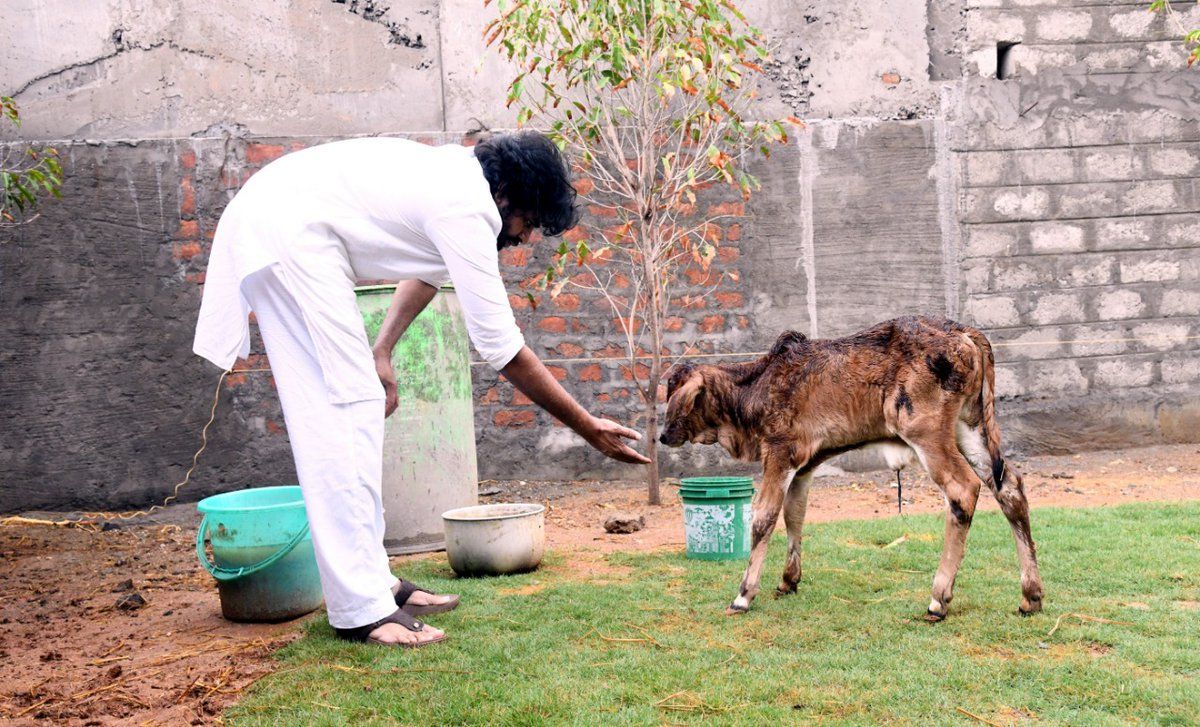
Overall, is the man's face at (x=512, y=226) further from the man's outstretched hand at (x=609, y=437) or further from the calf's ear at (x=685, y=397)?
the calf's ear at (x=685, y=397)

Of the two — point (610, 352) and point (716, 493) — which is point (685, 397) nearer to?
point (716, 493)

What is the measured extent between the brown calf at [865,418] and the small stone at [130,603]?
2526mm

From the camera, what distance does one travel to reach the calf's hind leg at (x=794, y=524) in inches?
164

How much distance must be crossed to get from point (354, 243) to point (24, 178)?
13.7ft

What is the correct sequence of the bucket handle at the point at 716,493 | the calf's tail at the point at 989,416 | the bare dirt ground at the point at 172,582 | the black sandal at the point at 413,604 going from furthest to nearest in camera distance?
the bucket handle at the point at 716,493
the black sandal at the point at 413,604
the calf's tail at the point at 989,416
the bare dirt ground at the point at 172,582

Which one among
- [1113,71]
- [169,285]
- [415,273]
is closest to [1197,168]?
[1113,71]

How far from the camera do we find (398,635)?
356 centimetres

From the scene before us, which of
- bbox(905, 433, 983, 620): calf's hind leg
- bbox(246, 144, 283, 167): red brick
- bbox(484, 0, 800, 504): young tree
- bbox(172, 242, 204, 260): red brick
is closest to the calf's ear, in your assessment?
bbox(905, 433, 983, 620): calf's hind leg

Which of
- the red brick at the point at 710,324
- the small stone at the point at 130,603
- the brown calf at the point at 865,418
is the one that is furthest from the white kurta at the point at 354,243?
the red brick at the point at 710,324

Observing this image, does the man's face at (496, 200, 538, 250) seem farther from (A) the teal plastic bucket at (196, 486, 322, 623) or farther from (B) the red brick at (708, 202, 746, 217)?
(B) the red brick at (708, 202, 746, 217)

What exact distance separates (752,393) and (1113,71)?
5.05 m

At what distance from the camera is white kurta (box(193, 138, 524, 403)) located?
11.0 feet

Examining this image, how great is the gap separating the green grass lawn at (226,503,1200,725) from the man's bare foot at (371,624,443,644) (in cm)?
6

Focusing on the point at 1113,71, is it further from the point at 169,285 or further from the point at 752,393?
the point at 169,285
